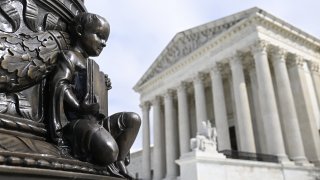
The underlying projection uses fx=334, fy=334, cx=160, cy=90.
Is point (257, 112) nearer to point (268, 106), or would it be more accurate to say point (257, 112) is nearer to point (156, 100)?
point (268, 106)

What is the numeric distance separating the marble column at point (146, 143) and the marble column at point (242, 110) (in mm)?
14847

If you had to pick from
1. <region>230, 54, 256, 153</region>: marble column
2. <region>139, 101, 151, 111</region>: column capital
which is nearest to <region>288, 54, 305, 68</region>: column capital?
<region>230, 54, 256, 153</region>: marble column

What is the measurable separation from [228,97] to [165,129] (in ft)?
27.4

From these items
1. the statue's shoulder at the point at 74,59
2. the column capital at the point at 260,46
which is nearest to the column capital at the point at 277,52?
the column capital at the point at 260,46

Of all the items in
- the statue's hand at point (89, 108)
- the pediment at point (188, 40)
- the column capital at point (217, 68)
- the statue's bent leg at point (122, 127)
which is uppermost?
the pediment at point (188, 40)

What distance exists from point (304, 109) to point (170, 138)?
13.9m

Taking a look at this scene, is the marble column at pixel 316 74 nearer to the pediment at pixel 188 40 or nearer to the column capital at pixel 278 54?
the column capital at pixel 278 54

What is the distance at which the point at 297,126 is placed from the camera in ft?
84.9

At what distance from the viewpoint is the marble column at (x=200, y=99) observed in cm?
3156

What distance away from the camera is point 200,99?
3225cm

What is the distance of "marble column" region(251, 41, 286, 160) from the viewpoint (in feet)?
80.1

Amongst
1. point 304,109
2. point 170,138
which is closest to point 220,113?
point 304,109

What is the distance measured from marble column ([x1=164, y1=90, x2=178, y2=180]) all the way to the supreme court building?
112 millimetres

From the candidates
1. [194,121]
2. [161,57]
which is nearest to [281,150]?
[194,121]
